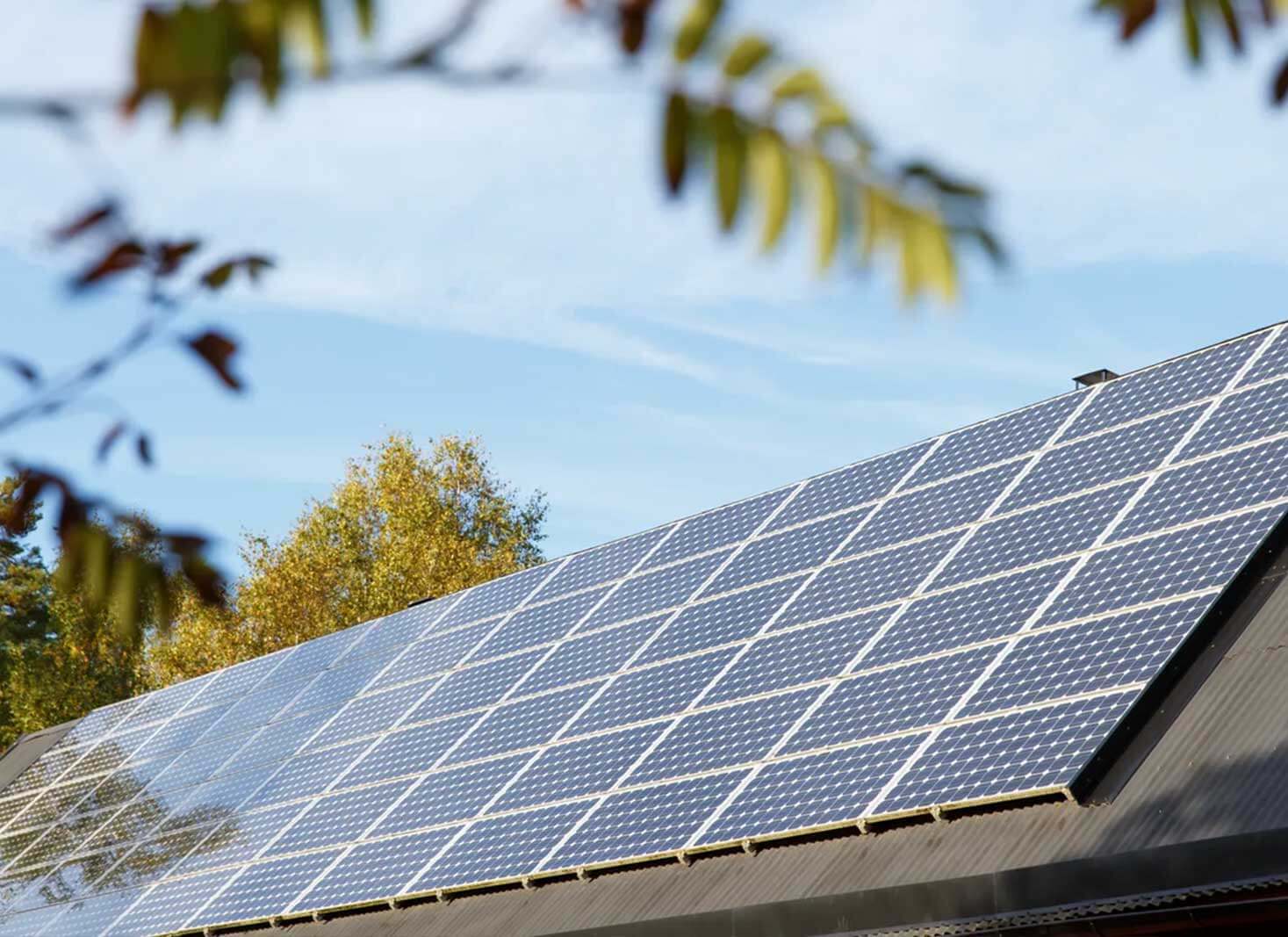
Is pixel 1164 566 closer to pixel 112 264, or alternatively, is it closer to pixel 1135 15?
pixel 1135 15

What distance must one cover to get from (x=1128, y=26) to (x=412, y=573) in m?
58.8

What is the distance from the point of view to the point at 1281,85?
417 centimetres

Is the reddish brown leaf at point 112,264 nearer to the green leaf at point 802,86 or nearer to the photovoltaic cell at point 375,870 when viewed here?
the green leaf at point 802,86

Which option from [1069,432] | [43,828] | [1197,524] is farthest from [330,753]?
[1197,524]

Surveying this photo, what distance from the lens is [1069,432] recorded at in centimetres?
1741

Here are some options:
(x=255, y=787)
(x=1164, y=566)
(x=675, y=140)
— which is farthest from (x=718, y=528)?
(x=675, y=140)

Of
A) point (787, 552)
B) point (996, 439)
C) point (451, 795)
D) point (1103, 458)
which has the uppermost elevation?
point (996, 439)

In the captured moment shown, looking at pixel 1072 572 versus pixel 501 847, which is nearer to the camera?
pixel 1072 572

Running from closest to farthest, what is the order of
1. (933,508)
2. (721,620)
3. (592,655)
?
(933,508) → (721,620) → (592,655)

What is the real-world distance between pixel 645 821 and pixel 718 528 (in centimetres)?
621

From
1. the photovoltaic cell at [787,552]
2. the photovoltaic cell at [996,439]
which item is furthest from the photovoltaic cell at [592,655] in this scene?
the photovoltaic cell at [996,439]

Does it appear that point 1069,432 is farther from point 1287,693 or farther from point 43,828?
point 43,828

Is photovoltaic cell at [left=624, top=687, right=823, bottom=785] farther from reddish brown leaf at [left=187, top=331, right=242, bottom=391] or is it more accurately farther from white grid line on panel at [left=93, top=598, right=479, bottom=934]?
reddish brown leaf at [left=187, top=331, right=242, bottom=391]

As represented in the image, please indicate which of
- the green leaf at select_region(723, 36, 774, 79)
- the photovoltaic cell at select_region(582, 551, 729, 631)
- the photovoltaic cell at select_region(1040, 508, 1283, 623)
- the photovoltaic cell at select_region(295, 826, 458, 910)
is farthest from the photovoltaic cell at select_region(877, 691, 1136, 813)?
the green leaf at select_region(723, 36, 774, 79)
